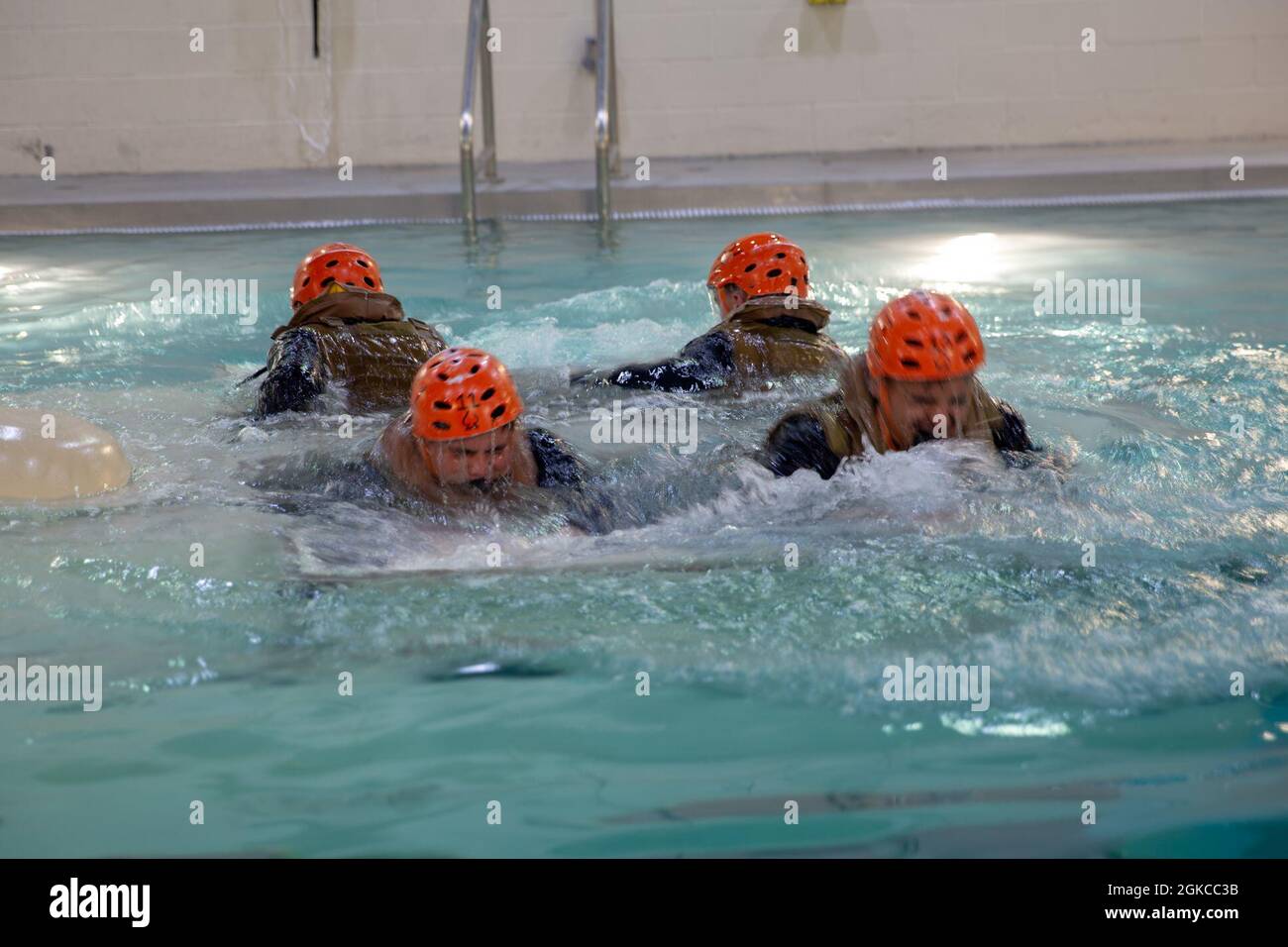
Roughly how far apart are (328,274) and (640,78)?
6894 mm

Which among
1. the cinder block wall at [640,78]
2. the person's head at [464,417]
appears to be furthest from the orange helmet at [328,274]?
the cinder block wall at [640,78]

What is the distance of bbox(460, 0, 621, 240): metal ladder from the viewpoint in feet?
32.5

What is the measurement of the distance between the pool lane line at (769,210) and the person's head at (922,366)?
6714 mm

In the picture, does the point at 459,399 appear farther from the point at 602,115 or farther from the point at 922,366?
the point at 602,115

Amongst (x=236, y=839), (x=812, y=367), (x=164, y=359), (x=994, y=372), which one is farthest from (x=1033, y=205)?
(x=236, y=839)

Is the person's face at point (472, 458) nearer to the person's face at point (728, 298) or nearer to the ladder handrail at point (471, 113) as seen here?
the person's face at point (728, 298)

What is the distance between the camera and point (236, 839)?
2.87 m

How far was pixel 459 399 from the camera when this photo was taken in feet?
14.0

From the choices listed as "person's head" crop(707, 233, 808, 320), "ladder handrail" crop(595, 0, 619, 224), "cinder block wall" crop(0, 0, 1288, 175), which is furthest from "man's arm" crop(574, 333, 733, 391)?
"cinder block wall" crop(0, 0, 1288, 175)

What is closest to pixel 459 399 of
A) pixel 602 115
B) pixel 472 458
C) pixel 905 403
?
pixel 472 458

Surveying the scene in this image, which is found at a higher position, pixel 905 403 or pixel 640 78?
pixel 640 78

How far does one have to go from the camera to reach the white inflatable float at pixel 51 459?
15.8ft

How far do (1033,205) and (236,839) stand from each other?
9.49 meters

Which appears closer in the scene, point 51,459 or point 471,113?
point 51,459
